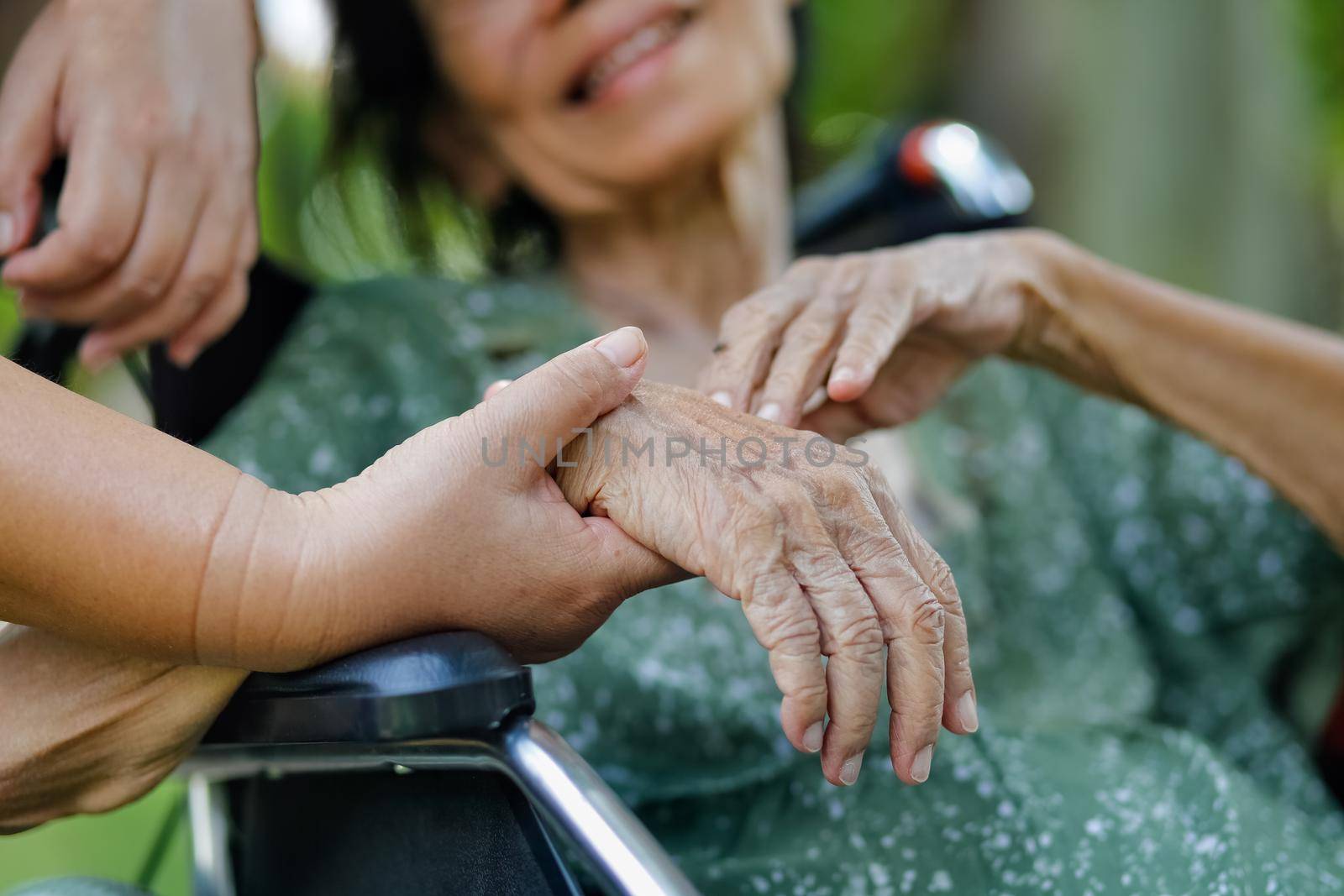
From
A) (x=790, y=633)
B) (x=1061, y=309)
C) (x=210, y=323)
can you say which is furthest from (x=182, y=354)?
(x=1061, y=309)

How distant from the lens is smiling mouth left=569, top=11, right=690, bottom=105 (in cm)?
118

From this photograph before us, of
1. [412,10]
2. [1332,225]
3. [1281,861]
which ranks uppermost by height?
[412,10]

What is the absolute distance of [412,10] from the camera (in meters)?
1.23

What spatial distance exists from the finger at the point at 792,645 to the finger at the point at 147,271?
0.51m

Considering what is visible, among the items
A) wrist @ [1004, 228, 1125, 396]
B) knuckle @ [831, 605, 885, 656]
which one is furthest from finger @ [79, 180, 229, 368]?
wrist @ [1004, 228, 1125, 396]

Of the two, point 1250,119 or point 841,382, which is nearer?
point 841,382

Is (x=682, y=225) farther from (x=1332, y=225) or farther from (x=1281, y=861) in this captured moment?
(x=1332, y=225)

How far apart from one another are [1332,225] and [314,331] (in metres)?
2.29

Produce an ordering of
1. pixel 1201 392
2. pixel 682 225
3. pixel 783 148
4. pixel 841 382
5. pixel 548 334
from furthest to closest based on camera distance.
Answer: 1. pixel 783 148
2. pixel 682 225
3. pixel 548 334
4. pixel 1201 392
5. pixel 841 382

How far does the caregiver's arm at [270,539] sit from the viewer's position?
53cm

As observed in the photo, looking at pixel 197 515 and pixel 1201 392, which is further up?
pixel 197 515

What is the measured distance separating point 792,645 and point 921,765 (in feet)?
0.35

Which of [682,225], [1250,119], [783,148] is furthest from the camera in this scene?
[1250,119]

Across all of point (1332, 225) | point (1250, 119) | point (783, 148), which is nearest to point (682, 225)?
point (783, 148)
